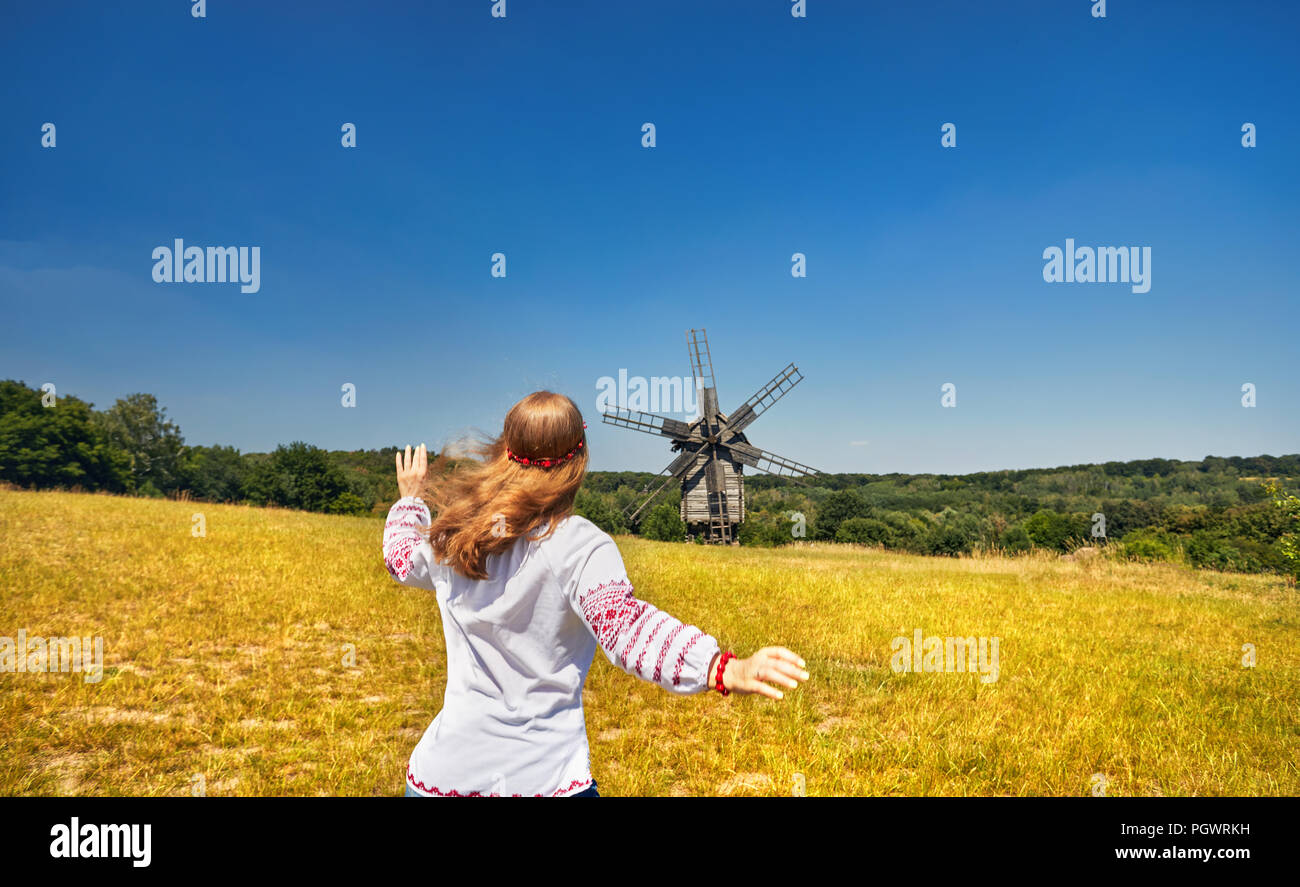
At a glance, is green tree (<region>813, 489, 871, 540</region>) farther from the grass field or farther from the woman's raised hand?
the woman's raised hand

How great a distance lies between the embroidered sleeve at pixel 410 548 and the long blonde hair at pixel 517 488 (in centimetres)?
12

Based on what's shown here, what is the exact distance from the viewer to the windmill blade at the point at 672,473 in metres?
35.9

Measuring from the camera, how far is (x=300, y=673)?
7348 mm

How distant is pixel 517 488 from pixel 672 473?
34475 millimetres

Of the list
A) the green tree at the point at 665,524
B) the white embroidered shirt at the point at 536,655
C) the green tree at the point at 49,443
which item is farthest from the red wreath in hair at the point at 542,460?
the green tree at the point at 49,443

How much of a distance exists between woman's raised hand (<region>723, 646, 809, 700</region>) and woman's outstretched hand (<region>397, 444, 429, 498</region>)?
158 cm

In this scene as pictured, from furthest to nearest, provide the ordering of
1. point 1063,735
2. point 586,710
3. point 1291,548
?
point 1291,548, point 586,710, point 1063,735

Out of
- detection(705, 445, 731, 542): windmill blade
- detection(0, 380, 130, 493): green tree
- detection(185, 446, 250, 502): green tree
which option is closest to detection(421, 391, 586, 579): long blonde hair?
detection(705, 445, 731, 542): windmill blade

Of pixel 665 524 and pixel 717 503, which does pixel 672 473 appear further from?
pixel 665 524

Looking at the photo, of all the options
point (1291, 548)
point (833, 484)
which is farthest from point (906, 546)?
point (1291, 548)

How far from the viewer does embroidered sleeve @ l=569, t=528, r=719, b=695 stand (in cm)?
180

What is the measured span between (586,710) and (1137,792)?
4.88 meters

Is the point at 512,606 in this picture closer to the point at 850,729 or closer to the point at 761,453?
the point at 850,729
